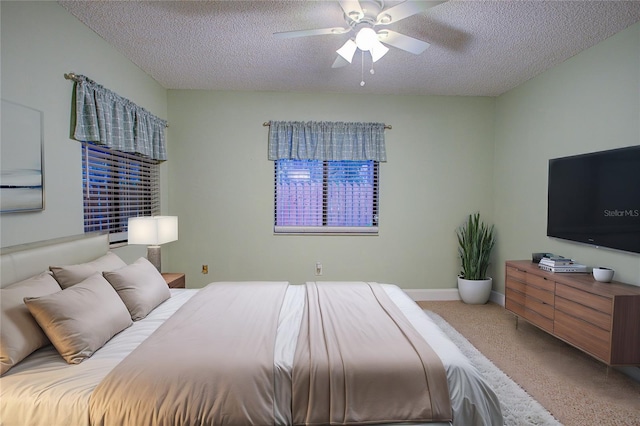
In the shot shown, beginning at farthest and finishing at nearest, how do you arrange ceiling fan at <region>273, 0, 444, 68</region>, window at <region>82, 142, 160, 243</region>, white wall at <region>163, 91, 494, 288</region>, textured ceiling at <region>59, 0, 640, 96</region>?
white wall at <region>163, 91, 494, 288</region>
window at <region>82, 142, 160, 243</region>
textured ceiling at <region>59, 0, 640, 96</region>
ceiling fan at <region>273, 0, 444, 68</region>

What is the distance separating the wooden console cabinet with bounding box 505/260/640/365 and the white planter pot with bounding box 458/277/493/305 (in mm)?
866

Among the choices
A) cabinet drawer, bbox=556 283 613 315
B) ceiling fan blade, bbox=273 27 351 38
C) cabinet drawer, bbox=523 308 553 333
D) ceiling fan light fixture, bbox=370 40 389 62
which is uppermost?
ceiling fan blade, bbox=273 27 351 38

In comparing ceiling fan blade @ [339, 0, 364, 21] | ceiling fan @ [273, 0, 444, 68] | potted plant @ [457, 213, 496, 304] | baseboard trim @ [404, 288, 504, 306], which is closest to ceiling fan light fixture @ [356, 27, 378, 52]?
ceiling fan @ [273, 0, 444, 68]

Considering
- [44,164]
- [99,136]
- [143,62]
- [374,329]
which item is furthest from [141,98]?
[374,329]

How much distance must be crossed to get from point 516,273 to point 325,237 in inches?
87.4

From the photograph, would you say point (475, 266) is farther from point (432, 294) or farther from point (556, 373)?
point (556, 373)

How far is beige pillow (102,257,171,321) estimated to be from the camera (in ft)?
7.19

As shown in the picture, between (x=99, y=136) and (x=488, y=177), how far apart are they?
449 centimetres

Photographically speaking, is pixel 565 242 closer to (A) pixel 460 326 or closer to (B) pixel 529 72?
(A) pixel 460 326

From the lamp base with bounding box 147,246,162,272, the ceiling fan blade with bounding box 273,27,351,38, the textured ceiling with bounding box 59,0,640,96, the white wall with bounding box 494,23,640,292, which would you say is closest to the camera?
the ceiling fan blade with bounding box 273,27,351,38

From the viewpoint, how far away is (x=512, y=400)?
89.4 inches

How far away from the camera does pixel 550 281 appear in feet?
9.64

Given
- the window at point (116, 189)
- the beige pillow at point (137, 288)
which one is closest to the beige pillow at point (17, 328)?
the beige pillow at point (137, 288)

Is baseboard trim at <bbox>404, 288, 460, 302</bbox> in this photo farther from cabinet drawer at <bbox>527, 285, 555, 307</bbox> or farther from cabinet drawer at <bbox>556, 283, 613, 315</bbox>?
cabinet drawer at <bbox>556, 283, 613, 315</bbox>
